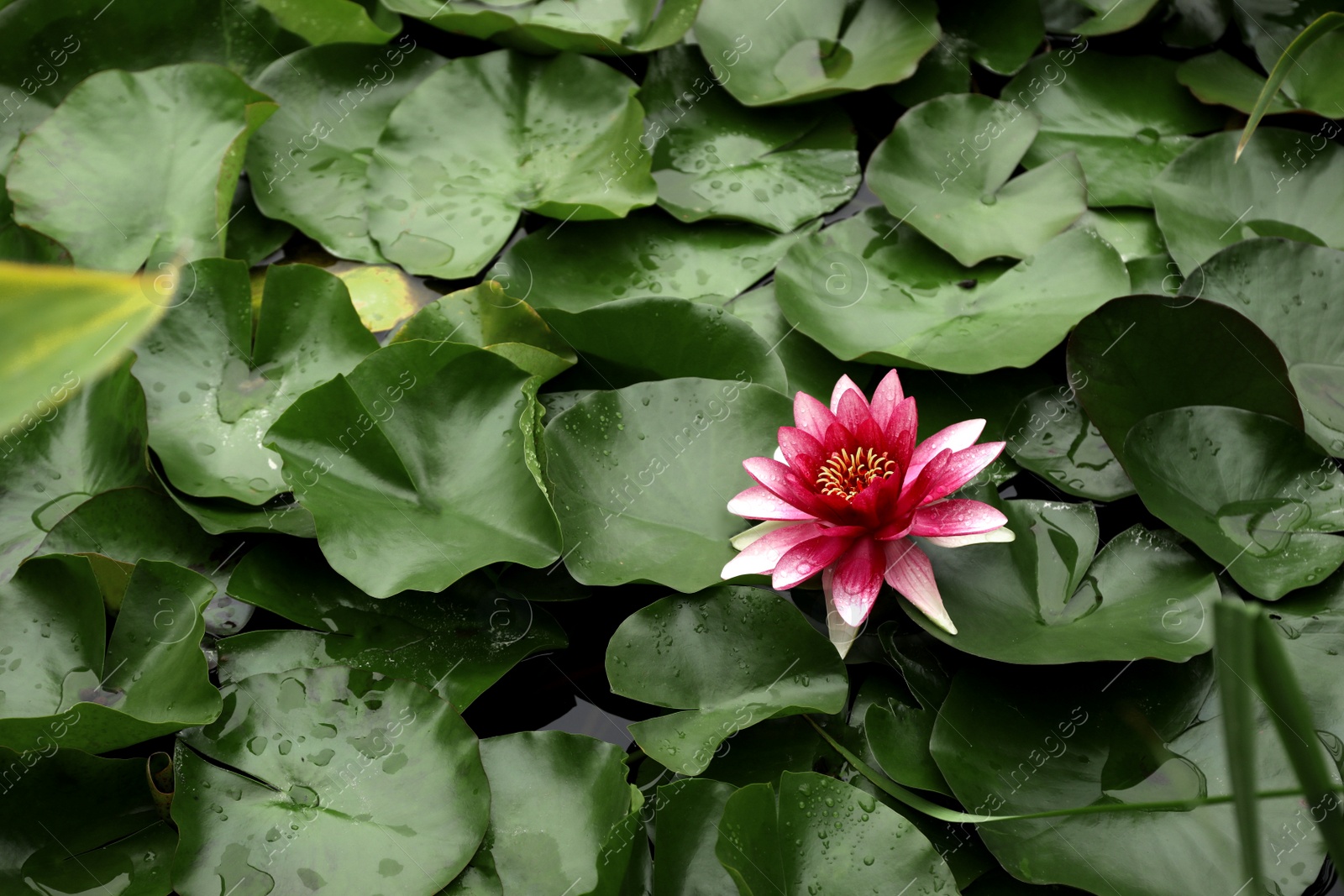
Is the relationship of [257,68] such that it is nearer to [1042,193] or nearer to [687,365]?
[687,365]

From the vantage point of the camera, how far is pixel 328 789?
1227mm

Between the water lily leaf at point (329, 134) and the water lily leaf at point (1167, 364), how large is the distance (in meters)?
1.38

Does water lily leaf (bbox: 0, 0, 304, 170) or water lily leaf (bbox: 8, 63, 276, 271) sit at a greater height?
water lily leaf (bbox: 0, 0, 304, 170)

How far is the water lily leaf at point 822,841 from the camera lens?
1.12m

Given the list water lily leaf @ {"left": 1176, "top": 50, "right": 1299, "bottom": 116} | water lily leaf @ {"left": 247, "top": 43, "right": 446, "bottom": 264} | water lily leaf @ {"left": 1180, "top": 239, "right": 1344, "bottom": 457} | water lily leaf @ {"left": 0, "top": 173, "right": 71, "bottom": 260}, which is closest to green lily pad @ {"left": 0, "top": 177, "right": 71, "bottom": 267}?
water lily leaf @ {"left": 0, "top": 173, "right": 71, "bottom": 260}

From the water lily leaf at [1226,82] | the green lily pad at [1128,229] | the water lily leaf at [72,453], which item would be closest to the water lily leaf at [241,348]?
the water lily leaf at [72,453]

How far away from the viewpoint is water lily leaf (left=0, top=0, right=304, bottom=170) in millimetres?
1967

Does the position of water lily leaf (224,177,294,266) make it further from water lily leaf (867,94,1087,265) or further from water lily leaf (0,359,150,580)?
water lily leaf (867,94,1087,265)

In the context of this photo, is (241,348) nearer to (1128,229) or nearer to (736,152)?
(736,152)

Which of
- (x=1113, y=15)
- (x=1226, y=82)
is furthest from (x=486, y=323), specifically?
(x=1226, y=82)

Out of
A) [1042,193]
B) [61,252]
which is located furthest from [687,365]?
[61,252]

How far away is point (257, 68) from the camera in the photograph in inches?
82.3

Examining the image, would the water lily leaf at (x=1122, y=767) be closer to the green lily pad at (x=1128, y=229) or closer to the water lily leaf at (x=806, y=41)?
the green lily pad at (x=1128, y=229)

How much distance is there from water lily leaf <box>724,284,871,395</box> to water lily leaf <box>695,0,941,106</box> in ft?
1.63
